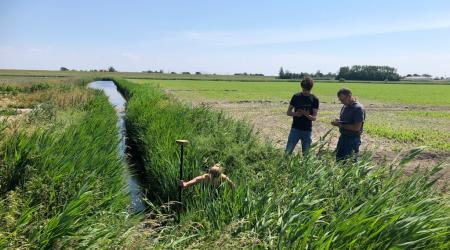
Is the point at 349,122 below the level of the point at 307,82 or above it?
below

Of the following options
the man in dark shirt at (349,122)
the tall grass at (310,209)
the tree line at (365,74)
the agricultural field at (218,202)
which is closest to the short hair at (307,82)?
the man in dark shirt at (349,122)

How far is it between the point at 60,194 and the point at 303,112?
403 centimetres

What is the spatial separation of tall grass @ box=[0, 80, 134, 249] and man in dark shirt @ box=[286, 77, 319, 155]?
9.63 ft

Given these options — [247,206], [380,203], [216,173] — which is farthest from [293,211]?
[216,173]

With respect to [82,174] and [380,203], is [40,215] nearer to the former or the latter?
[82,174]

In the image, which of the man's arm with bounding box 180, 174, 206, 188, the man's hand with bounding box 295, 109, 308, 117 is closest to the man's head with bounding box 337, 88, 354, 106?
the man's hand with bounding box 295, 109, 308, 117

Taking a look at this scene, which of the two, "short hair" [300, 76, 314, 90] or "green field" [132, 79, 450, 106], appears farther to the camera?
"green field" [132, 79, 450, 106]

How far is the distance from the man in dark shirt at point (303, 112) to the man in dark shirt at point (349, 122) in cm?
58

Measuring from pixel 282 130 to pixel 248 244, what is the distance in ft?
44.8

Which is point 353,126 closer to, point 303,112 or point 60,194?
point 303,112

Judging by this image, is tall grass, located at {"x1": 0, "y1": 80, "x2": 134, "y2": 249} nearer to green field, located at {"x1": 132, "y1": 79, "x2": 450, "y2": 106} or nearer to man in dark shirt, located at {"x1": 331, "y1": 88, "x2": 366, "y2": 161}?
man in dark shirt, located at {"x1": 331, "y1": 88, "x2": 366, "y2": 161}

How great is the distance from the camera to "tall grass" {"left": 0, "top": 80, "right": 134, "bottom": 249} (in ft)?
10.9

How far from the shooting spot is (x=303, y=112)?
679 centimetres


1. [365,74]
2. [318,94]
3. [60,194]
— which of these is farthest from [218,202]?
[365,74]
